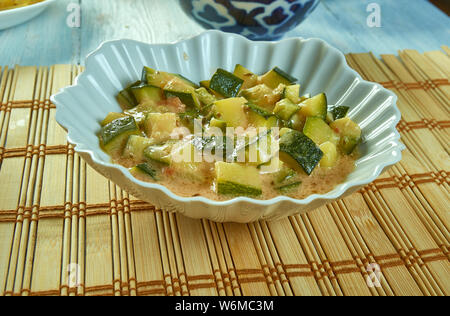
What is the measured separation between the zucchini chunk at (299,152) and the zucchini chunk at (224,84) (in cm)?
40

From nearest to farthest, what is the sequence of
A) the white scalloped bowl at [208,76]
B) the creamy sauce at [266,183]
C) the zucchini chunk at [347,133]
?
the white scalloped bowl at [208,76] < the creamy sauce at [266,183] < the zucchini chunk at [347,133]

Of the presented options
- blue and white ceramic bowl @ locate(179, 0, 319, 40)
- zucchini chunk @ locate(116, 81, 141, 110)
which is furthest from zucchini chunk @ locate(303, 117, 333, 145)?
blue and white ceramic bowl @ locate(179, 0, 319, 40)

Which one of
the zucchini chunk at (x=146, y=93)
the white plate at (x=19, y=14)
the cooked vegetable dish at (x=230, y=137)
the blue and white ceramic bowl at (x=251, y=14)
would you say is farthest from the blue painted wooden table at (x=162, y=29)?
the cooked vegetable dish at (x=230, y=137)

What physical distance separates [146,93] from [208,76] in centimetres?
38

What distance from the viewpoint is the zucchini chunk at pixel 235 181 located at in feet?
4.59

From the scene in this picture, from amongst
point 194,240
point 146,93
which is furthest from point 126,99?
point 194,240

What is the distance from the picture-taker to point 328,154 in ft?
5.23

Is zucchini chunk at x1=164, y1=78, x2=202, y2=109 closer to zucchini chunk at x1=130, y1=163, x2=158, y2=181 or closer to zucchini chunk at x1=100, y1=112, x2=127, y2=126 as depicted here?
zucchini chunk at x1=100, y1=112, x2=127, y2=126

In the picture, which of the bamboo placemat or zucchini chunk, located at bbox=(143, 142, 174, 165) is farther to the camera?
zucchini chunk, located at bbox=(143, 142, 174, 165)

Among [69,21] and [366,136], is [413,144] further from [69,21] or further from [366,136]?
[69,21]

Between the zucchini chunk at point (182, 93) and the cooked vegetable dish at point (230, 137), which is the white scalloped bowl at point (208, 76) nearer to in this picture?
the cooked vegetable dish at point (230, 137)

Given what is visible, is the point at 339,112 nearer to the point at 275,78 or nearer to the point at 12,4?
the point at 275,78

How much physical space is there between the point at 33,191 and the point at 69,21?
5.51 feet

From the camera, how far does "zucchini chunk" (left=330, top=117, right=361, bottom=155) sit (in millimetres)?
1670
